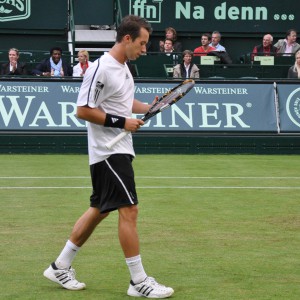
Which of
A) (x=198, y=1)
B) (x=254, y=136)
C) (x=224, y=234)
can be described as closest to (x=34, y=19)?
(x=198, y=1)

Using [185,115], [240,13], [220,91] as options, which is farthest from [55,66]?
[240,13]

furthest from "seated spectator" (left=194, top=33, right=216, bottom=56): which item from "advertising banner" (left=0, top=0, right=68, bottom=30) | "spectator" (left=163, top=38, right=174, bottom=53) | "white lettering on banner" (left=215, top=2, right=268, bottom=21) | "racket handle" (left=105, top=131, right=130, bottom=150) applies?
"racket handle" (left=105, top=131, right=130, bottom=150)

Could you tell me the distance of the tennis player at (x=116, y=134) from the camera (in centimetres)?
738

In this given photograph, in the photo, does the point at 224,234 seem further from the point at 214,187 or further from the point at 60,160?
the point at 60,160

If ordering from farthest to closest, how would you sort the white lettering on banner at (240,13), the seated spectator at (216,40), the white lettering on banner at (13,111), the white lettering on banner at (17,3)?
the white lettering on banner at (240,13)
the white lettering on banner at (17,3)
the seated spectator at (216,40)
the white lettering on banner at (13,111)

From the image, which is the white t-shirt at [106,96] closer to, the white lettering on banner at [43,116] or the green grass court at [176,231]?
the green grass court at [176,231]

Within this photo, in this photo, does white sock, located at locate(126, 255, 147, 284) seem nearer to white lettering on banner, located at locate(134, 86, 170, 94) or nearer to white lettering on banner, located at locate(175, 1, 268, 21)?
white lettering on banner, located at locate(134, 86, 170, 94)

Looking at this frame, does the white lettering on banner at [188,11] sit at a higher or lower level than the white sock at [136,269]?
higher

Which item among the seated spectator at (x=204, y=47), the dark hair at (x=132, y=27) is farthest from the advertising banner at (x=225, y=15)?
the dark hair at (x=132, y=27)

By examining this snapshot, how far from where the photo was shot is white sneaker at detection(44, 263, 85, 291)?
769cm

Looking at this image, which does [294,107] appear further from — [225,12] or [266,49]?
[225,12]

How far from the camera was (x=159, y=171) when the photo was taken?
16.3 meters

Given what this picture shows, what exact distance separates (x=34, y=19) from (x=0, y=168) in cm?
949

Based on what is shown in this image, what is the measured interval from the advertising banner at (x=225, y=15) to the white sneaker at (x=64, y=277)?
18.0 meters
